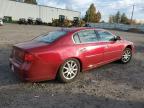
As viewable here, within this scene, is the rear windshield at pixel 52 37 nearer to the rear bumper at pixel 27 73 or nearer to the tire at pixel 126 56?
the rear bumper at pixel 27 73

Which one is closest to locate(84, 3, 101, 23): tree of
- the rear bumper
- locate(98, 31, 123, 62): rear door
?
locate(98, 31, 123, 62): rear door

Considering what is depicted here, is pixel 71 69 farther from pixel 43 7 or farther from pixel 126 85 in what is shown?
pixel 43 7

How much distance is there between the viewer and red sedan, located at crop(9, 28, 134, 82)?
17.7 feet

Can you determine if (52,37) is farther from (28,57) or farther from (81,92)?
(81,92)

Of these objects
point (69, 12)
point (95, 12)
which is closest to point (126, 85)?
point (69, 12)

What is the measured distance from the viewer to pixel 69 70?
596 centimetres

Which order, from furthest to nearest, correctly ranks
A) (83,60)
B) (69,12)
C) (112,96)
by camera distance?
(69,12)
(83,60)
(112,96)

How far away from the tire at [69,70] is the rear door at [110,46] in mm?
1369

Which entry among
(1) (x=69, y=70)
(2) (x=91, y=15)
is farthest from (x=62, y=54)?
(2) (x=91, y=15)

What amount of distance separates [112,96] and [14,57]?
9.23 feet

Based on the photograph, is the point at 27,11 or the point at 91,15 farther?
the point at 91,15

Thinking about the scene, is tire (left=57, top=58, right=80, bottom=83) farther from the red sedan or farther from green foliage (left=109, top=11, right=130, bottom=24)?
green foliage (left=109, top=11, right=130, bottom=24)

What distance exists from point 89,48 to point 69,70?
3.14ft

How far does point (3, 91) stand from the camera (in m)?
5.22
